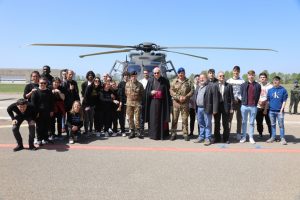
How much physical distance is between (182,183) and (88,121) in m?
4.39

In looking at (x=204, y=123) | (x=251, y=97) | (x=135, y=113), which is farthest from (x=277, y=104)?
(x=135, y=113)

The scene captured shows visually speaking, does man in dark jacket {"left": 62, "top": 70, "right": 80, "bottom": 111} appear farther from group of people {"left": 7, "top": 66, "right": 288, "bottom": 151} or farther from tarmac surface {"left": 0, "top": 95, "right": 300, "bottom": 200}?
tarmac surface {"left": 0, "top": 95, "right": 300, "bottom": 200}

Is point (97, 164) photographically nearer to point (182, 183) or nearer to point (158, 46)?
point (182, 183)

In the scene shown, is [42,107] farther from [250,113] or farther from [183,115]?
[250,113]

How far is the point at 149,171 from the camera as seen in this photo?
4.88m

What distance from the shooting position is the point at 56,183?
4.25 m

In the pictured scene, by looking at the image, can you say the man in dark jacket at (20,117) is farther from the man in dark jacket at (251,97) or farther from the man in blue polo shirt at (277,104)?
the man in blue polo shirt at (277,104)

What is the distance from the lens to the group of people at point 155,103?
23.1 ft

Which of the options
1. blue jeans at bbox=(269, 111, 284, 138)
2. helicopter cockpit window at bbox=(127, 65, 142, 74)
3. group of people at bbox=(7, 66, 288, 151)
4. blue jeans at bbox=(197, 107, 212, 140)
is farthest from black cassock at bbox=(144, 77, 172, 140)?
helicopter cockpit window at bbox=(127, 65, 142, 74)

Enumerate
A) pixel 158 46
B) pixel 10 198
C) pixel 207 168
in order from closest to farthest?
pixel 10 198
pixel 207 168
pixel 158 46

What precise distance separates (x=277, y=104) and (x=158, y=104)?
3.12 m

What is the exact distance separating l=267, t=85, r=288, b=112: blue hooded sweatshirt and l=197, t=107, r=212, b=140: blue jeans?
1.71 meters

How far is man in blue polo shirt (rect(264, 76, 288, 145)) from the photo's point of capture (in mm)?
7172

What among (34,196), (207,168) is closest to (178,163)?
(207,168)
